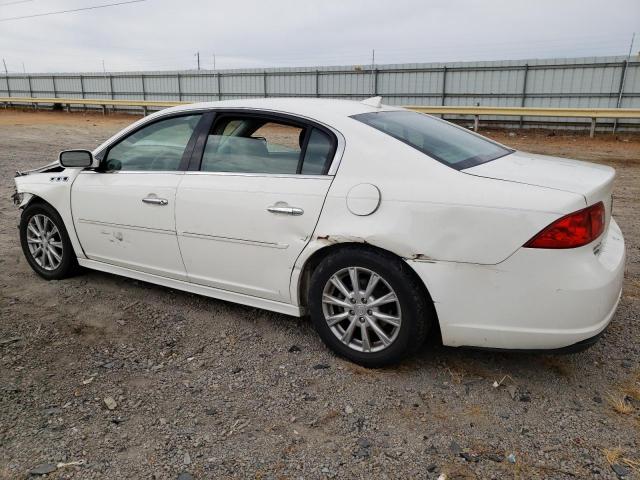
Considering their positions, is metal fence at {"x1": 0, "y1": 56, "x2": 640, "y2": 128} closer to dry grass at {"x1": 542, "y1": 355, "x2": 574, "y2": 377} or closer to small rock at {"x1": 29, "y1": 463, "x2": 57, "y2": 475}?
dry grass at {"x1": 542, "y1": 355, "x2": 574, "y2": 377}

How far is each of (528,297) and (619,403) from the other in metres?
0.79

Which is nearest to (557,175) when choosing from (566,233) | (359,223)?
(566,233)

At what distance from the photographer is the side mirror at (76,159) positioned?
4.09m

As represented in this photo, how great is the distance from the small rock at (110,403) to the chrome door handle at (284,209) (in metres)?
1.38

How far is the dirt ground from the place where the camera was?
239 centimetres

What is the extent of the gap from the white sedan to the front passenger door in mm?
12

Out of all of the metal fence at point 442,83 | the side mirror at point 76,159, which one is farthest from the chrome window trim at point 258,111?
the metal fence at point 442,83

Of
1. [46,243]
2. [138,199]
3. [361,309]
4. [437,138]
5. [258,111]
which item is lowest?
[46,243]

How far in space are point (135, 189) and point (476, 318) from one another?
2.56m

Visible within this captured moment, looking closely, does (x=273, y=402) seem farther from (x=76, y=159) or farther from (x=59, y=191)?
(x=59, y=191)

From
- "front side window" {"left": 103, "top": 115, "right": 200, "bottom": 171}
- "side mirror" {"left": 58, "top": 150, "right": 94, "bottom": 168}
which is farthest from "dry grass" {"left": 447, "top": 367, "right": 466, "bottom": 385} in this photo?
"side mirror" {"left": 58, "top": 150, "right": 94, "bottom": 168}

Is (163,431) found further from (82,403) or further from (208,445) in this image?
(82,403)

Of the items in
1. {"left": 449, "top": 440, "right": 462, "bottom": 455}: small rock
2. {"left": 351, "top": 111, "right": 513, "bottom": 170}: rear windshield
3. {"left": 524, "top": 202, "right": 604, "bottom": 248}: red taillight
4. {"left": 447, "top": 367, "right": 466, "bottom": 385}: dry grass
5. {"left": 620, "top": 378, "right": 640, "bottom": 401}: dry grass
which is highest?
{"left": 351, "top": 111, "right": 513, "bottom": 170}: rear windshield

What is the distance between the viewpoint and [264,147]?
3.59m
